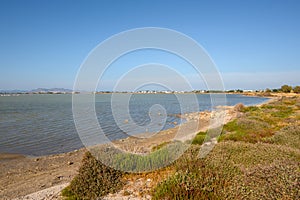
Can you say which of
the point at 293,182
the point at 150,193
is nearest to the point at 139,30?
the point at 150,193

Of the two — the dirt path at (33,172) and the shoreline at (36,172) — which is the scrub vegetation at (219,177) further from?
the dirt path at (33,172)

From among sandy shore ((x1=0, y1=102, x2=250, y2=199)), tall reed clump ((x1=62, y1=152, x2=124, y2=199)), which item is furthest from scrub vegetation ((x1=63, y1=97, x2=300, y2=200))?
sandy shore ((x1=0, y1=102, x2=250, y2=199))

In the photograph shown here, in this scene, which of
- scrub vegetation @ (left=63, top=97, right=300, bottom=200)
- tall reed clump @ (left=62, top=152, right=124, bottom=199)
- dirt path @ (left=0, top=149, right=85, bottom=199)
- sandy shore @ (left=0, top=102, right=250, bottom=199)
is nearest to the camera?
scrub vegetation @ (left=63, top=97, right=300, bottom=200)

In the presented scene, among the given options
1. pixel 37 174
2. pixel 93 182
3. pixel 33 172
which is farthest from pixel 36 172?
pixel 93 182

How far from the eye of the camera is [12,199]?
695cm

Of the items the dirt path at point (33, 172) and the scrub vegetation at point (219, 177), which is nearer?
the scrub vegetation at point (219, 177)

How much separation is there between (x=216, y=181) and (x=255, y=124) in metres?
13.8

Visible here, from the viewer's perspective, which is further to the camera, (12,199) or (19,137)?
(19,137)

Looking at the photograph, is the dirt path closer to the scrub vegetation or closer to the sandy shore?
the sandy shore

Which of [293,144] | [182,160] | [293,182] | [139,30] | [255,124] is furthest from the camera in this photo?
[255,124]

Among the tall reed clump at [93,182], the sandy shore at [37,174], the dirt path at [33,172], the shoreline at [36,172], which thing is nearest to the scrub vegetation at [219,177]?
the tall reed clump at [93,182]

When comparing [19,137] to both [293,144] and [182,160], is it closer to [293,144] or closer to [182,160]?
[182,160]

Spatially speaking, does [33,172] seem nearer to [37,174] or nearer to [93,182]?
[37,174]

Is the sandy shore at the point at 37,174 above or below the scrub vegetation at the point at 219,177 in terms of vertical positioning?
below
